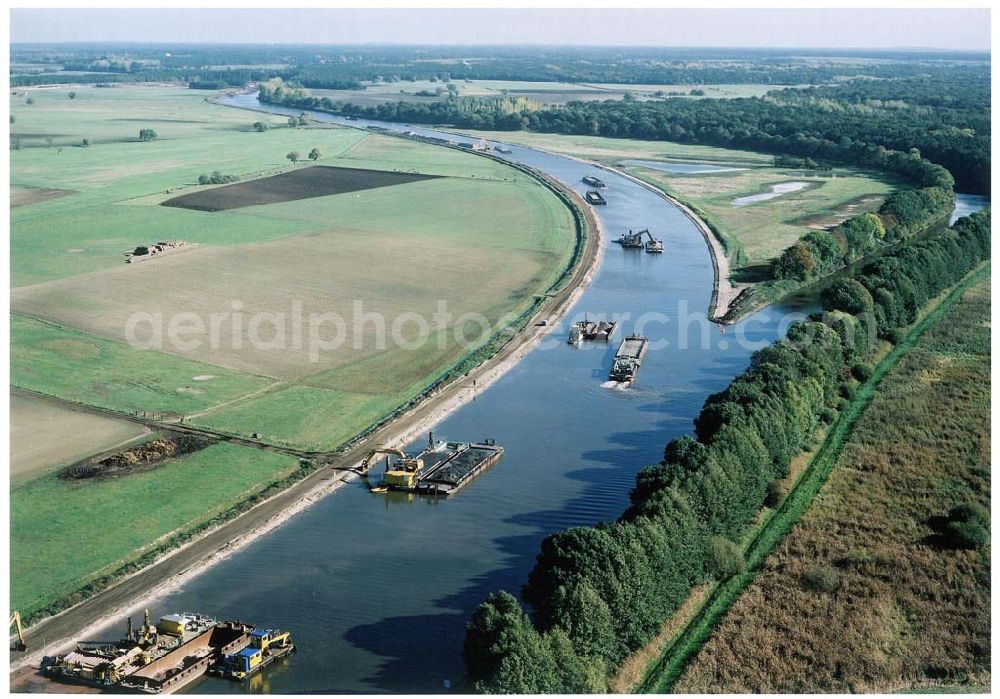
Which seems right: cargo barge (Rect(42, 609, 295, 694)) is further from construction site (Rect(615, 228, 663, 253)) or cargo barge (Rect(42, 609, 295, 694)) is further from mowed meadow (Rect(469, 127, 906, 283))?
construction site (Rect(615, 228, 663, 253))

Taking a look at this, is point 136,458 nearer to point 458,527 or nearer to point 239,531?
point 239,531

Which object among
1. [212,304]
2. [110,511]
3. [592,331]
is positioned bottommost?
[110,511]

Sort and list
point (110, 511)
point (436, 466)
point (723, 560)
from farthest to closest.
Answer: point (436, 466), point (110, 511), point (723, 560)

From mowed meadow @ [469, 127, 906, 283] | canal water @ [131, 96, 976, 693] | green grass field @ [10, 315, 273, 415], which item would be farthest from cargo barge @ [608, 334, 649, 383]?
mowed meadow @ [469, 127, 906, 283]

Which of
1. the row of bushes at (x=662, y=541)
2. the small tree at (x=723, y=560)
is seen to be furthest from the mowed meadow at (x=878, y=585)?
the row of bushes at (x=662, y=541)

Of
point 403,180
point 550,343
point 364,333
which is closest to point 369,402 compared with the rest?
point 364,333

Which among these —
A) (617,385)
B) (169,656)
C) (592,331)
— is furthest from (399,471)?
(592,331)

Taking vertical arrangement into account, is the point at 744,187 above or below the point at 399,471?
above
